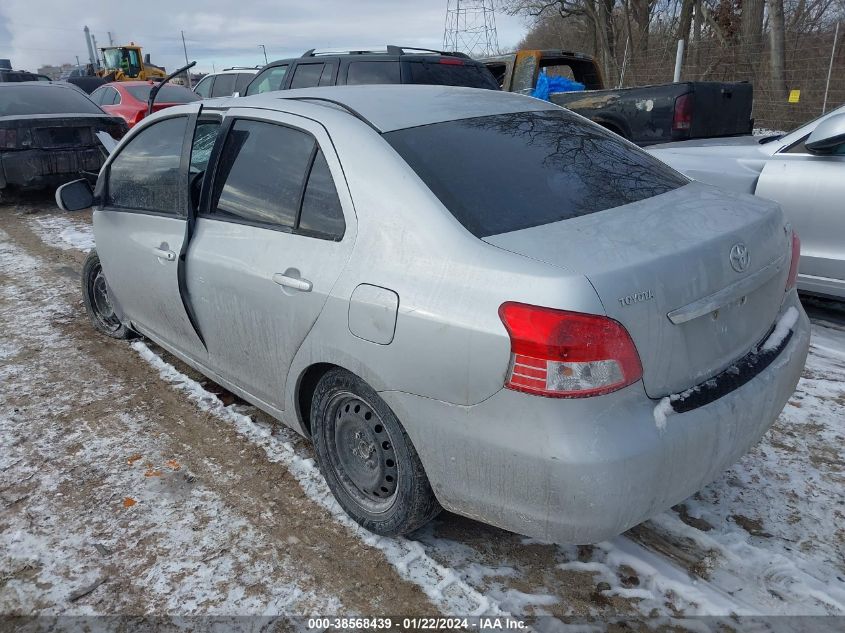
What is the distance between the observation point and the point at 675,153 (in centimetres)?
581

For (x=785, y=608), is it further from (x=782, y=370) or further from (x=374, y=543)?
(x=374, y=543)

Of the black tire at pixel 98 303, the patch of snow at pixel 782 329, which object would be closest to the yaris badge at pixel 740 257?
the patch of snow at pixel 782 329

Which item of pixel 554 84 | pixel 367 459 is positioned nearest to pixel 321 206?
pixel 367 459

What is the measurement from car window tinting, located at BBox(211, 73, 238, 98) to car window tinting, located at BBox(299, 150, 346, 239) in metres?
11.6

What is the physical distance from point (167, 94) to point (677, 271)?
505 inches

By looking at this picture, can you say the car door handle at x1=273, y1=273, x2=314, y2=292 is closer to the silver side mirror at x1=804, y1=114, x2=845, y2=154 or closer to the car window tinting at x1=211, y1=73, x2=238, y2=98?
the silver side mirror at x1=804, y1=114, x2=845, y2=154

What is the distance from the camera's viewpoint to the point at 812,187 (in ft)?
15.1

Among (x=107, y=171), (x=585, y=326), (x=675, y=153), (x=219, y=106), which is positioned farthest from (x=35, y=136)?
(x=585, y=326)

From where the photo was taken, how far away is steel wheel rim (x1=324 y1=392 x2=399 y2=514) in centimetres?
261

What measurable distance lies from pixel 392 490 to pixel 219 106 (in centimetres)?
211

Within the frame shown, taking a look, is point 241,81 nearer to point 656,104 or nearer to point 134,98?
point 134,98

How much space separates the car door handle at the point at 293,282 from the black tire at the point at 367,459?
1.15 feet

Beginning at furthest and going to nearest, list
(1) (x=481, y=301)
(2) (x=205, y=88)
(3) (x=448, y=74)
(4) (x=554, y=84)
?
(2) (x=205, y=88), (4) (x=554, y=84), (3) (x=448, y=74), (1) (x=481, y=301)

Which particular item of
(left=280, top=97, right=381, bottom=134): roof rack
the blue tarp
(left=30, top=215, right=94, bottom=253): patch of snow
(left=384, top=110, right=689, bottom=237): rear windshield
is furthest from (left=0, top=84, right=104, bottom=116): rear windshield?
(left=384, top=110, right=689, bottom=237): rear windshield
